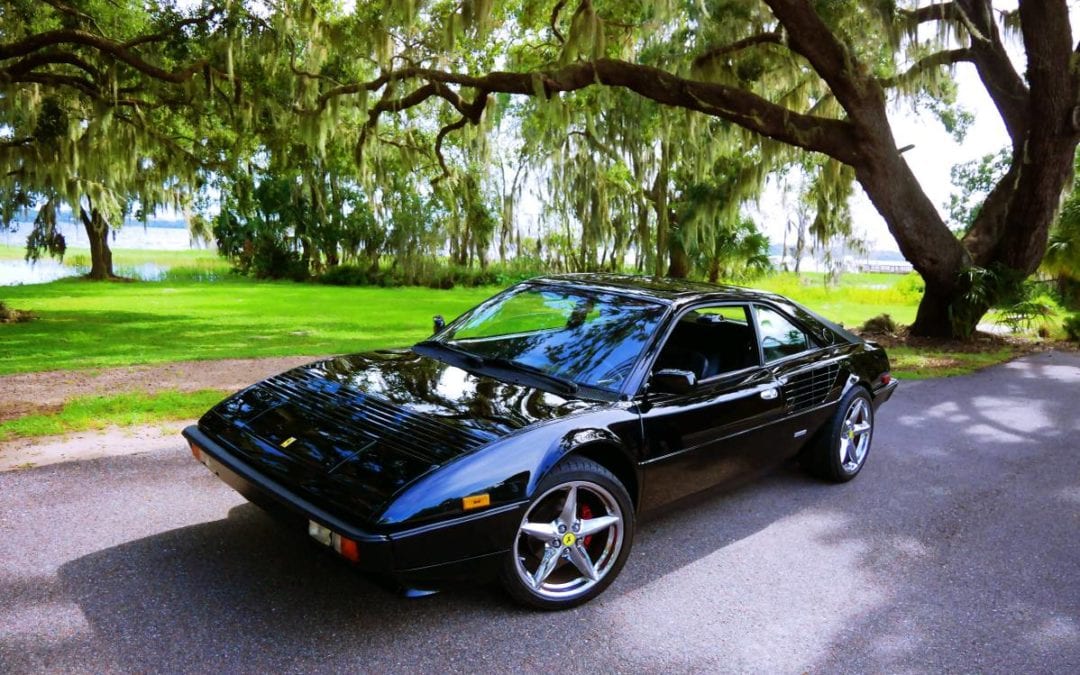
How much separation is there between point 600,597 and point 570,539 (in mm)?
337

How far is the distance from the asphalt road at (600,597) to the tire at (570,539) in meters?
0.10

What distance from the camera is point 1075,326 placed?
12172 mm

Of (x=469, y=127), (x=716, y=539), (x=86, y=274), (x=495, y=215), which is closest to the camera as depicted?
(x=716, y=539)

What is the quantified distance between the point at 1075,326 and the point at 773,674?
12.6 m

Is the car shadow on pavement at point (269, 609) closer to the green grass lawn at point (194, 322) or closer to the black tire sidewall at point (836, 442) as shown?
the black tire sidewall at point (836, 442)

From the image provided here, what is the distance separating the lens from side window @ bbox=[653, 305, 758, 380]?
411 cm

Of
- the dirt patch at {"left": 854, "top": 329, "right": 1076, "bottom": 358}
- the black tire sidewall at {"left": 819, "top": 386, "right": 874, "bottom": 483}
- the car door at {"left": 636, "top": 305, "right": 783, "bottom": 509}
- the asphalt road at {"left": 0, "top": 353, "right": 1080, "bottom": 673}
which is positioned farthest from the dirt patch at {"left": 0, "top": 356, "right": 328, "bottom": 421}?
the dirt patch at {"left": 854, "top": 329, "right": 1076, "bottom": 358}

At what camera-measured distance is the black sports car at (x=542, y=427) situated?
9.07 feet

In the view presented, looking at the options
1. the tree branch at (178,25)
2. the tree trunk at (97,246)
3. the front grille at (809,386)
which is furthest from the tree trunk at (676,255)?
the tree trunk at (97,246)

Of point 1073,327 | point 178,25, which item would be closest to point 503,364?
point 178,25

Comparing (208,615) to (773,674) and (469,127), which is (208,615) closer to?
(773,674)

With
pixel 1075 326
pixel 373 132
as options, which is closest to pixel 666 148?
pixel 373 132

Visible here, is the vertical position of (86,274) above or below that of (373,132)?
below

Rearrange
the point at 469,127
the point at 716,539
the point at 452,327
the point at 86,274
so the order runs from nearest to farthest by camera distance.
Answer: the point at 716,539, the point at 452,327, the point at 469,127, the point at 86,274
